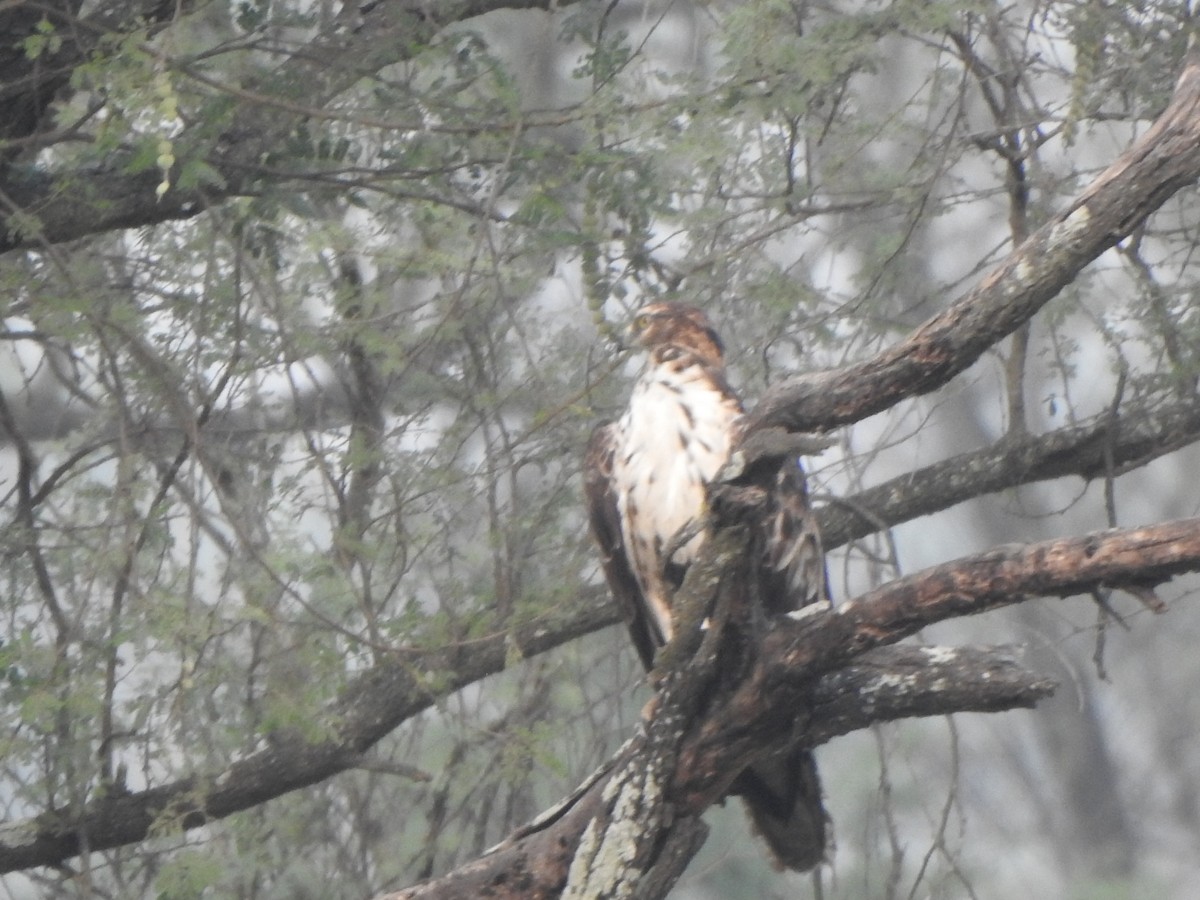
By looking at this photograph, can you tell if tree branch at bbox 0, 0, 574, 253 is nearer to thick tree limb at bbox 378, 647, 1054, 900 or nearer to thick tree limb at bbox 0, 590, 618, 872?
thick tree limb at bbox 0, 590, 618, 872

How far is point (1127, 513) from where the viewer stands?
9.45 meters

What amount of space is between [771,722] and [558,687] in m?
2.45

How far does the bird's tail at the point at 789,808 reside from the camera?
3.26 m

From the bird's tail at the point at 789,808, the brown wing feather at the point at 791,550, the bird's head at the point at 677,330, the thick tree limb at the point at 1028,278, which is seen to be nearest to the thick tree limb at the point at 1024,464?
the brown wing feather at the point at 791,550

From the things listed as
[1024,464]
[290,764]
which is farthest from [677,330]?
[290,764]

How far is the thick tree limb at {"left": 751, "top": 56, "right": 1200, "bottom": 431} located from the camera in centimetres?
226

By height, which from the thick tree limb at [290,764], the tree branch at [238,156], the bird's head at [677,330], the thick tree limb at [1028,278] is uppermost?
the tree branch at [238,156]

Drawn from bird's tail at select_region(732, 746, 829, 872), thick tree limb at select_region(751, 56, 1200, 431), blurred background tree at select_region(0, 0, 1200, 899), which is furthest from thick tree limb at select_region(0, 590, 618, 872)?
thick tree limb at select_region(751, 56, 1200, 431)

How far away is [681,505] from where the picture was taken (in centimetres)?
349

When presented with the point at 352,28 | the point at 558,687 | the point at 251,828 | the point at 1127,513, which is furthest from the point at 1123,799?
the point at 352,28

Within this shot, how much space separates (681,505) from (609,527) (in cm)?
25

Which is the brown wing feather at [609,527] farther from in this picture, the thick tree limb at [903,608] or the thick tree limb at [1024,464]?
the thick tree limb at [903,608]

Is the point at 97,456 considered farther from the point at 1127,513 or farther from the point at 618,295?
the point at 1127,513

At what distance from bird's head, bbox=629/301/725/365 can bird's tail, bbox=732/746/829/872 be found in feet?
3.14
